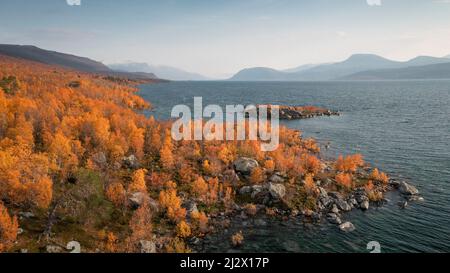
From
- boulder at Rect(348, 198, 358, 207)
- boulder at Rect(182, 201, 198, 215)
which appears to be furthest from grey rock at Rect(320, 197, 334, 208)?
boulder at Rect(182, 201, 198, 215)

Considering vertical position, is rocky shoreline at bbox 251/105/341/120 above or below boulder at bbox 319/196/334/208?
above

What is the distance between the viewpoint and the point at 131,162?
189ft

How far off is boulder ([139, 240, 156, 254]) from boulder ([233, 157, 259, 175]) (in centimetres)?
2505

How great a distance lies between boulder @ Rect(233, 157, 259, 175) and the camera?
57.1 m

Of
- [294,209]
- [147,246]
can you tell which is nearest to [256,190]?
[294,209]

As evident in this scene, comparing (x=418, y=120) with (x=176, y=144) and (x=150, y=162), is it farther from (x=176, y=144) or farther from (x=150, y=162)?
(x=150, y=162)

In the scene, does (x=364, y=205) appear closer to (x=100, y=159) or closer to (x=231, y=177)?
(x=231, y=177)

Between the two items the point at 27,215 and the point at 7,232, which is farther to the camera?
the point at 27,215

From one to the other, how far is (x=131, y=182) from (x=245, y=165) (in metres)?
21.5

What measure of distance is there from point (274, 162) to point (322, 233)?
2260 centimetres

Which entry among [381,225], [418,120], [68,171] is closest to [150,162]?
[68,171]

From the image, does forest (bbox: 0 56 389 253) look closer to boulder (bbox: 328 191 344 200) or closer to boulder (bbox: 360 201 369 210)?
boulder (bbox: 328 191 344 200)

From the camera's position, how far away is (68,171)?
154 ft

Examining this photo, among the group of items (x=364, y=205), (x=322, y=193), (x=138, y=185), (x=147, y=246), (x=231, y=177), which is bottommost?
(x=147, y=246)
